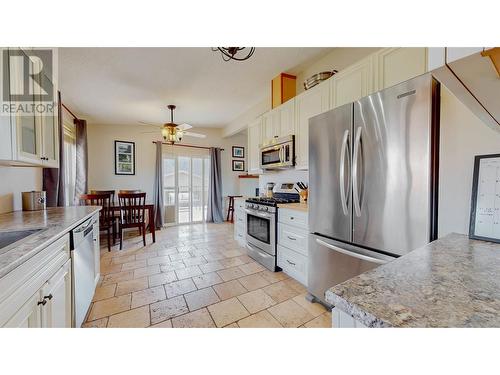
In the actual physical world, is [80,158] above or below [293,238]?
above

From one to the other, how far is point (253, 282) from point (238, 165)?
430 centimetres

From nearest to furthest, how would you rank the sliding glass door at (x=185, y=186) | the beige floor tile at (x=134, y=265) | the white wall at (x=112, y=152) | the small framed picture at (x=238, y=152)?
the beige floor tile at (x=134, y=265)
the white wall at (x=112, y=152)
the sliding glass door at (x=185, y=186)
the small framed picture at (x=238, y=152)

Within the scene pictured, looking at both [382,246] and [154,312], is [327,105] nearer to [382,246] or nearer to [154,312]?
[382,246]

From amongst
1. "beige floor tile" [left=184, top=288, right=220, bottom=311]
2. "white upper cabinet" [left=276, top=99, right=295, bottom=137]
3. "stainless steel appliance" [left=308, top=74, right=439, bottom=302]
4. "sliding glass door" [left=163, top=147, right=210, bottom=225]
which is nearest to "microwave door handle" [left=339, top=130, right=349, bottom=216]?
"stainless steel appliance" [left=308, top=74, right=439, bottom=302]

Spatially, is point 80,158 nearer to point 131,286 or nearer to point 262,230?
point 131,286

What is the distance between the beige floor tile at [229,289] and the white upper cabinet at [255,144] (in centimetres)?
193

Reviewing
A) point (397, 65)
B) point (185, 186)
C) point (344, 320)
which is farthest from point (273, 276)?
point (185, 186)

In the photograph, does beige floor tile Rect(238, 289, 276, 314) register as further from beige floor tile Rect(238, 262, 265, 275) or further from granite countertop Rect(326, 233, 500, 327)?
granite countertop Rect(326, 233, 500, 327)

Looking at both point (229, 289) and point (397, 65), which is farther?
point (229, 289)

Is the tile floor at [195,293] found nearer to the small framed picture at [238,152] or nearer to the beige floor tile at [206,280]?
the beige floor tile at [206,280]

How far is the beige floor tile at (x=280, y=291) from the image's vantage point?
6.75ft

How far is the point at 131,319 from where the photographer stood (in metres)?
1.73

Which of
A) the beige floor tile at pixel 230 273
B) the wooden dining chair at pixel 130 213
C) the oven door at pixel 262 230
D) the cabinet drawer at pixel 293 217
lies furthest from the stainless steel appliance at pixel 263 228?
the wooden dining chair at pixel 130 213
